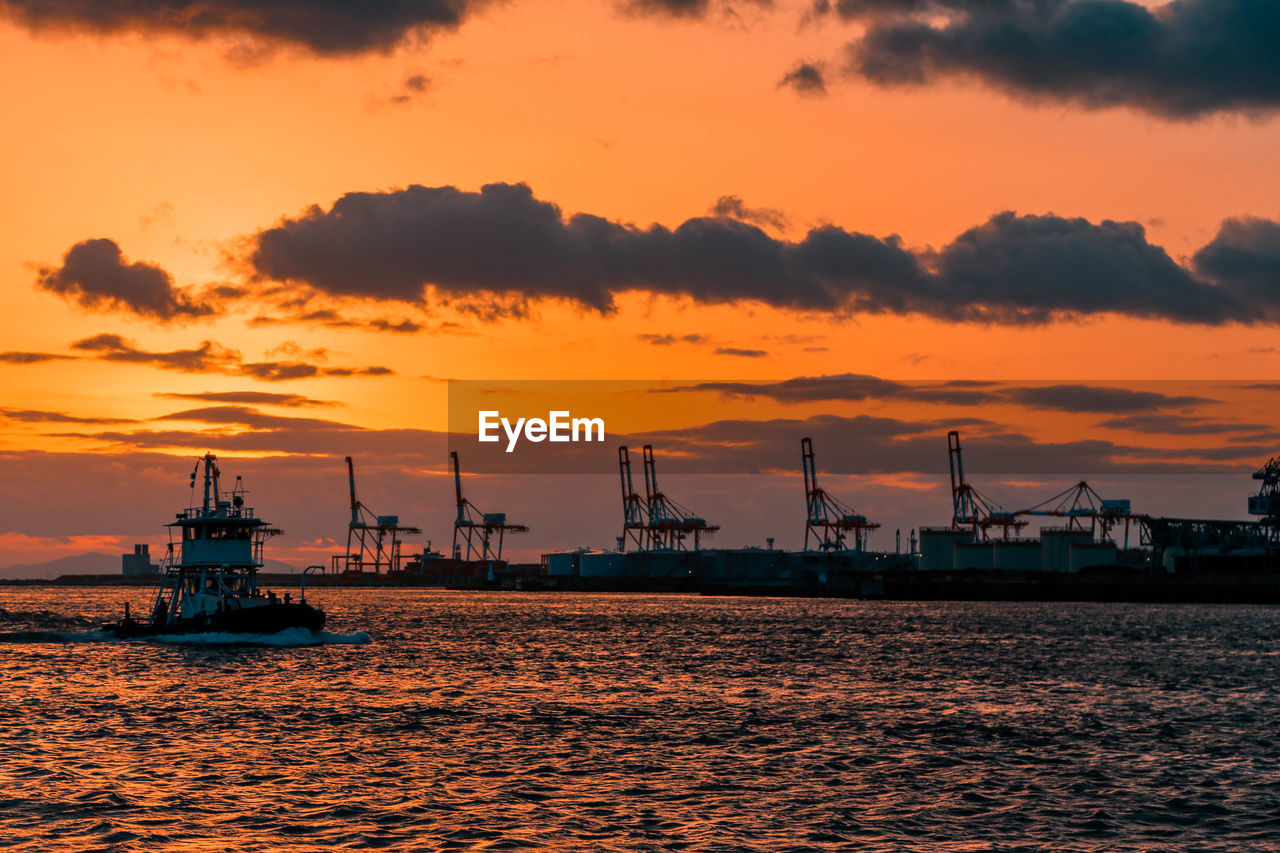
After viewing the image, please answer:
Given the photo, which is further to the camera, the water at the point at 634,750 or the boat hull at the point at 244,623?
the boat hull at the point at 244,623

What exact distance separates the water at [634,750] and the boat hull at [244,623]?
4.00 feet

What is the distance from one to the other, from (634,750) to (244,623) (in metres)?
51.8

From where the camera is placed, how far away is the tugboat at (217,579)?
286 ft

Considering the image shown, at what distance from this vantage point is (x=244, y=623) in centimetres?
8862

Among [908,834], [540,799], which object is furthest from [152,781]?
[908,834]

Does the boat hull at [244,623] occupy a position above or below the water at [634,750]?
above

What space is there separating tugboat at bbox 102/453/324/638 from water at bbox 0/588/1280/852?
1828 mm

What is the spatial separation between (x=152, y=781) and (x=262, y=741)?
8210 millimetres

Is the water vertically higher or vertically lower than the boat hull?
lower

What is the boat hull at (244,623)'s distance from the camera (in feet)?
290

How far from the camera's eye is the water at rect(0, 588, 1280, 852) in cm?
3183

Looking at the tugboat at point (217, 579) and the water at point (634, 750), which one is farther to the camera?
the tugboat at point (217, 579)

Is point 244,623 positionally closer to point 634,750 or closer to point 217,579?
point 217,579

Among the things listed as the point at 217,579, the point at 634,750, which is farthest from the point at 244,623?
the point at 634,750
